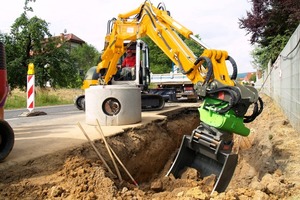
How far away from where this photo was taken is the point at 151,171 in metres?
6.84

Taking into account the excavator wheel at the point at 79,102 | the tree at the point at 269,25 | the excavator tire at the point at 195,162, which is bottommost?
the excavator tire at the point at 195,162

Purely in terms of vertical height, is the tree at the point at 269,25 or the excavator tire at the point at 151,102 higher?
the tree at the point at 269,25

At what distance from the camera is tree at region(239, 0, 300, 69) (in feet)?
51.9

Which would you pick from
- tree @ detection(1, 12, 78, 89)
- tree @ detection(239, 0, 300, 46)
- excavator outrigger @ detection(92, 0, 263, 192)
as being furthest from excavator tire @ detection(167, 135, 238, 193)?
tree @ detection(1, 12, 78, 89)

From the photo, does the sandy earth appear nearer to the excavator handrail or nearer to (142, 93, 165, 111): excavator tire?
the excavator handrail

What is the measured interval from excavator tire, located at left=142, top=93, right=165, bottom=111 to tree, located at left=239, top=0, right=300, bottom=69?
26.1 feet

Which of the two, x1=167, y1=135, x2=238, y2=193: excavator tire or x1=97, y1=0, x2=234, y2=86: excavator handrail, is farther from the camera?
x1=97, y1=0, x2=234, y2=86: excavator handrail

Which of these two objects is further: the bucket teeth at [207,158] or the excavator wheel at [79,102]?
the excavator wheel at [79,102]

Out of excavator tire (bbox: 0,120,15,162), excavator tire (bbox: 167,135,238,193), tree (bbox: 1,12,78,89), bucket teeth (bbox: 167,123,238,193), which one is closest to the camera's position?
excavator tire (bbox: 0,120,15,162)

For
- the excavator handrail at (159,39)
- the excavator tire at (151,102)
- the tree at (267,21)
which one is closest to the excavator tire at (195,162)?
the excavator handrail at (159,39)

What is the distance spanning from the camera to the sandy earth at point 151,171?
12.4 ft

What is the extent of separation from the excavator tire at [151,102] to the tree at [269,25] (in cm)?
797

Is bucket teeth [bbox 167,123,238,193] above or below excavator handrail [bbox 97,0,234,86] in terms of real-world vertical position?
below

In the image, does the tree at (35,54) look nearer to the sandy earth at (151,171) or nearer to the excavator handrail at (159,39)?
the excavator handrail at (159,39)
